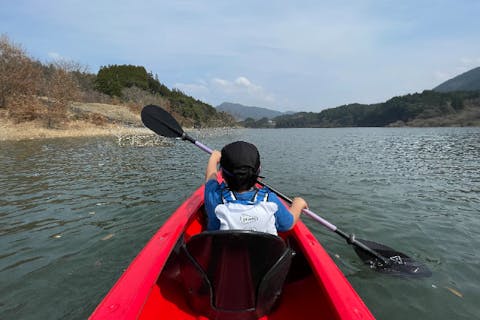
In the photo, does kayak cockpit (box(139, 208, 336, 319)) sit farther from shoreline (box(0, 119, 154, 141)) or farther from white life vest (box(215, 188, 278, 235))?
shoreline (box(0, 119, 154, 141))

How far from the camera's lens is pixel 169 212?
20.6 feet

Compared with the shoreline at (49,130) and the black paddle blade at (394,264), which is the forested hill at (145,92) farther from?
the black paddle blade at (394,264)

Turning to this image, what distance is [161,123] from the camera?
16.9ft

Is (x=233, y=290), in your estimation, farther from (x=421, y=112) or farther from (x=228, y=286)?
(x=421, y=112)

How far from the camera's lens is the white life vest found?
2068 millimetres

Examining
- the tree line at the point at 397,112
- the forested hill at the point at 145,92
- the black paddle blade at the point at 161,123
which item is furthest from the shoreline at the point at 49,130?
the tree line at the point at 397,112

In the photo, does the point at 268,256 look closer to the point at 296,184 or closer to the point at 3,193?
the point at 296,184

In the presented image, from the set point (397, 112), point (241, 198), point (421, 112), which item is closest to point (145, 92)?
point (241, 198)

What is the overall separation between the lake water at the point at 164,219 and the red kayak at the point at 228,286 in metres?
1.13

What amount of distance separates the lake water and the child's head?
230cm

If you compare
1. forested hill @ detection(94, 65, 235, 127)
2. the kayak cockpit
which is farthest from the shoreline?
the kayak cockpit

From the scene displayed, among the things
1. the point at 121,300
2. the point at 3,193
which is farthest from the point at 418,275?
→ the point at 3,193

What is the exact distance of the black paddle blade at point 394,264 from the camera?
3898 mm

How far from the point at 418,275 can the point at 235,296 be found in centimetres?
302
